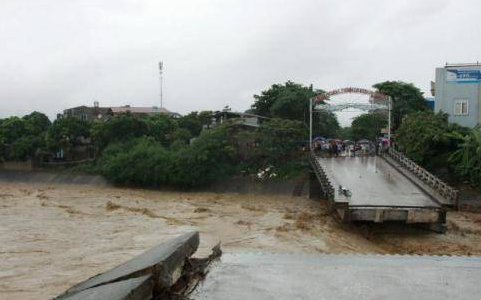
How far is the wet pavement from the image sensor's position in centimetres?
395

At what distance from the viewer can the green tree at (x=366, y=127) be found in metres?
58.4

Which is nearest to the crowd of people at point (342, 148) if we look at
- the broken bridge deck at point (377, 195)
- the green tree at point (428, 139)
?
the green tree at point (428, 139)

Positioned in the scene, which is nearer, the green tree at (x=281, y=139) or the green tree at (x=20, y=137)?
the green tree at (x=281, y=139)

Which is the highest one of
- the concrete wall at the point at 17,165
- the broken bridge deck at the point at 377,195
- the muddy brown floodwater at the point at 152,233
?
the broken bridge deck at the point at 377,195

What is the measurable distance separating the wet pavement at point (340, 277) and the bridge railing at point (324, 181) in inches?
584

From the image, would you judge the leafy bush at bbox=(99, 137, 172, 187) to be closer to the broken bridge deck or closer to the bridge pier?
the bridge pier

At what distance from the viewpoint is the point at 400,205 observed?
18344 millimetres

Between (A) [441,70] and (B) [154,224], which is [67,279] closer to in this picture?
(B) [154,224]

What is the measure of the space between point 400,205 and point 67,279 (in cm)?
1230

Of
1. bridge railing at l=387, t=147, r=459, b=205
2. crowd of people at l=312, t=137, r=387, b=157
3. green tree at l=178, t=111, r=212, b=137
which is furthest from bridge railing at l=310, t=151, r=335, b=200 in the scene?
green tree at l=178, t=111, r=212, b=137

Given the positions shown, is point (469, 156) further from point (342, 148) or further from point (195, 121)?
point (195, 121)

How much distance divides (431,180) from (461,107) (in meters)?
13.2

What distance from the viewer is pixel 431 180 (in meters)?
22.1

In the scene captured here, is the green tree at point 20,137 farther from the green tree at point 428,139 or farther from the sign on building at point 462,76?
Answer: the sign on building at point 462,76
